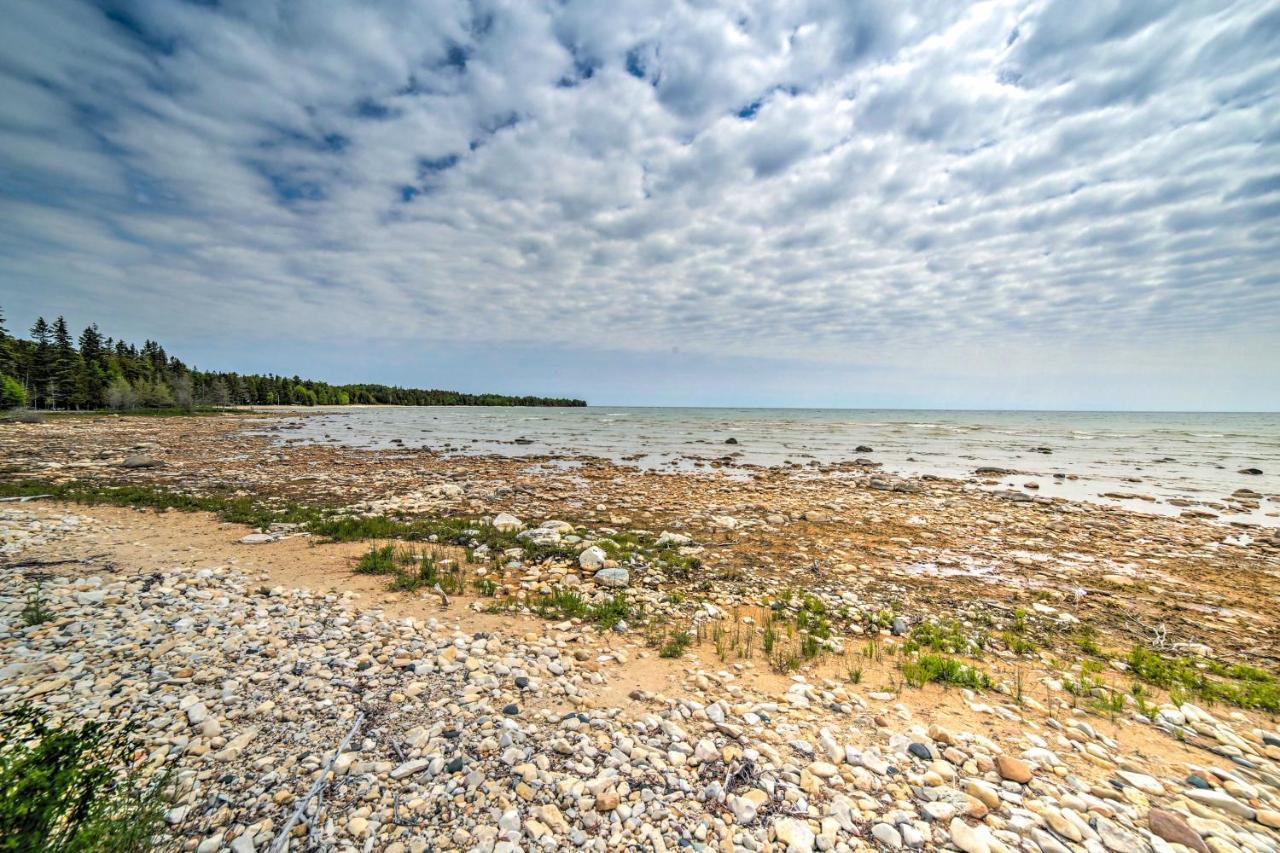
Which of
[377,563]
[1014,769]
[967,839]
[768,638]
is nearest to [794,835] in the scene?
[967,839]

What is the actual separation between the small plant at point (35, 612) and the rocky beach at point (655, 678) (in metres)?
0.06

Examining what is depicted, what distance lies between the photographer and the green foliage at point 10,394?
2523 inches

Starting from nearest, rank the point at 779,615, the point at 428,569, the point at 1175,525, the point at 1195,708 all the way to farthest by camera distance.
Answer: the point at 1195,708 < the point at 779,615 < the point at 428,569 < the point at 1175,525

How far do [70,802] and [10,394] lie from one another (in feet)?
342

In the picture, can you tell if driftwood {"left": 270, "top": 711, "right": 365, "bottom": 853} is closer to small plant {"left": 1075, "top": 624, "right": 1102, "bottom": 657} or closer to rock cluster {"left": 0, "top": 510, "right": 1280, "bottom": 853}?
rock cluster {"left": 0, "top": 510, "right": 1280, "bottom": 853}

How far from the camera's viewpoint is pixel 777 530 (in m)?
13.8

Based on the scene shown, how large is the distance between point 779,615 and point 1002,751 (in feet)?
12.1

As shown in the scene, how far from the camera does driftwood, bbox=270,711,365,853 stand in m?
3.47

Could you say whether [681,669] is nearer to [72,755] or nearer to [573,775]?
[573,775]

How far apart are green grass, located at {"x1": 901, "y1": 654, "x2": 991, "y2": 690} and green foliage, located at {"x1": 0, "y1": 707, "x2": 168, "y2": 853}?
306 inches

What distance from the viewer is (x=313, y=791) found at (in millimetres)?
3932

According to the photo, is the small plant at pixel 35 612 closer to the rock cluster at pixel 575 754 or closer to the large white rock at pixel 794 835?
the rock cluster at pixel 575 754

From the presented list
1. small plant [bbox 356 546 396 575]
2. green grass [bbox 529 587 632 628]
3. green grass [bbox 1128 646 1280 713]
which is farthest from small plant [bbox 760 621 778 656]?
small plant [bbox 356 546 396 575]

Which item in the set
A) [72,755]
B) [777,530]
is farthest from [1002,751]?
[777,530]
